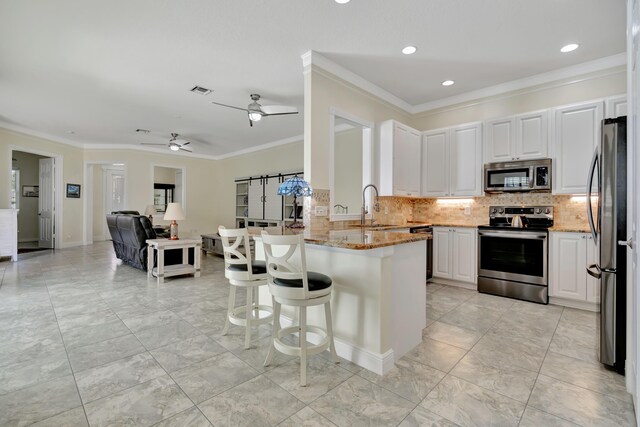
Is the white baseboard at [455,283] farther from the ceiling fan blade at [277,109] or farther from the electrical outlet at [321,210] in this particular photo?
the ceiling fan blade at [277,109]

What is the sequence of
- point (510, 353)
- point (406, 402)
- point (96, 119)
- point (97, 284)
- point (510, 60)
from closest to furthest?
point (406, 402) < point (510, 353) < point (510, 60) < point (97, 284) < point (96, 119)

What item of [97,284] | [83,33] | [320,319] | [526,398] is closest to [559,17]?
[526,398]

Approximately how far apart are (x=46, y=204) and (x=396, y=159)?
9.01m

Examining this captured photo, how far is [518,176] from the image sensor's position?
3922 mm

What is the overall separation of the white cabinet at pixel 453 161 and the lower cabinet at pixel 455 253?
606 mm

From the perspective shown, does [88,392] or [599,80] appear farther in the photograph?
[599,80]

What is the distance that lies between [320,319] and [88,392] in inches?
61.1

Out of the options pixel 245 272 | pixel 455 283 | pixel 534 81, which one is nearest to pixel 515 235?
pixel 455 283

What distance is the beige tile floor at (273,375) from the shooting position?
1628 mm

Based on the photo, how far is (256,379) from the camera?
1.96 meters

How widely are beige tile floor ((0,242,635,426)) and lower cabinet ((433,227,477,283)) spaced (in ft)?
2.62

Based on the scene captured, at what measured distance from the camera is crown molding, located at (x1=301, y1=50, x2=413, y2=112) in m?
3.41

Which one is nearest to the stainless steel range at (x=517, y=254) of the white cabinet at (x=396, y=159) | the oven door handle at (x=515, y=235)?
the oven door handle at (x=515, y=235)

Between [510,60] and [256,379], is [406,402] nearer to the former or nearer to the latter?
[256,379]
